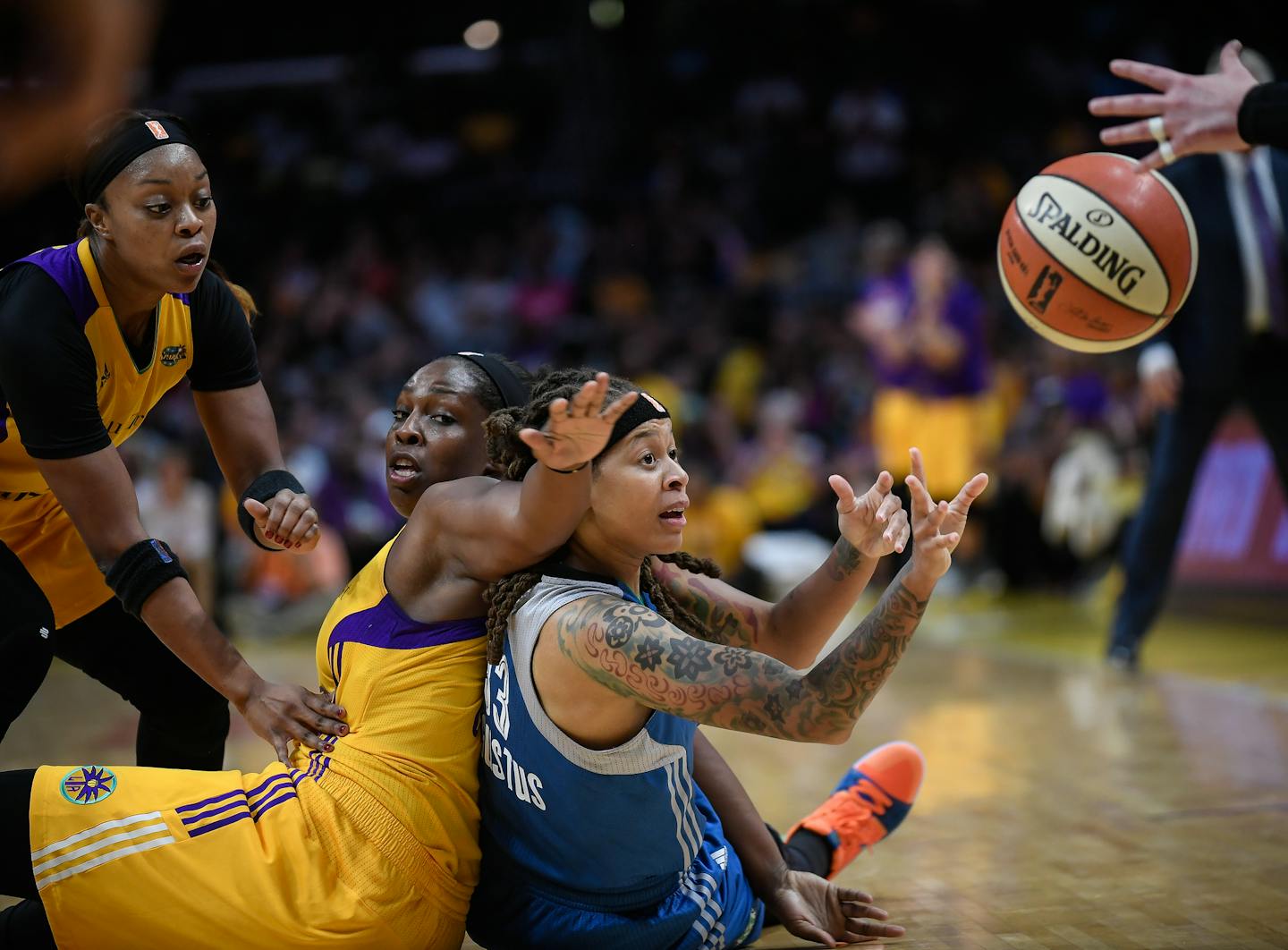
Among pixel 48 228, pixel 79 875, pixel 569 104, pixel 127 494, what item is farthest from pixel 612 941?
pixel 569 104

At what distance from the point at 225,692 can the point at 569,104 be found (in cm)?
1361

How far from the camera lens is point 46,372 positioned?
2518mm

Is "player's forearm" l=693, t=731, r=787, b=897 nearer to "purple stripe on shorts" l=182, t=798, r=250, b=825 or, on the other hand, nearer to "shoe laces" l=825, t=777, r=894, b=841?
"shoe laces" l=825, t=777, r=894, b=841

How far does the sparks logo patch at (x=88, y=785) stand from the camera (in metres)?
2.30

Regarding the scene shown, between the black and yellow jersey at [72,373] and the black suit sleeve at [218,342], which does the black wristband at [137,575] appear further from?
the black suit sleeve at [218,342]

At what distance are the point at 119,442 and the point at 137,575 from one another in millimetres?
604

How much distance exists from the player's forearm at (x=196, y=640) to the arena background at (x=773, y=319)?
47.7 inches

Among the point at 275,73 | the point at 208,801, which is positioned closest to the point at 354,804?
the point at 208,801

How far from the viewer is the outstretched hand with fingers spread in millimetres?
2148

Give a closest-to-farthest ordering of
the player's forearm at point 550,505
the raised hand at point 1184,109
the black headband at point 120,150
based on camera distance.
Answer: the player's forearm at point 550,505 → the black headband at point 120,150 → the raised hand at point 1184,109

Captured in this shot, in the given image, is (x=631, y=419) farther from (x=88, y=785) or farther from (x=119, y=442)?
(x=119, y=442)

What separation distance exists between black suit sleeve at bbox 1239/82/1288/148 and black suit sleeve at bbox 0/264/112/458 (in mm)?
2618

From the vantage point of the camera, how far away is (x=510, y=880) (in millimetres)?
2521

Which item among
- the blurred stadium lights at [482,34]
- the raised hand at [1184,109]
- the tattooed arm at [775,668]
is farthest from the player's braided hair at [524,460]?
the blurred stadium lights at [482,34]
